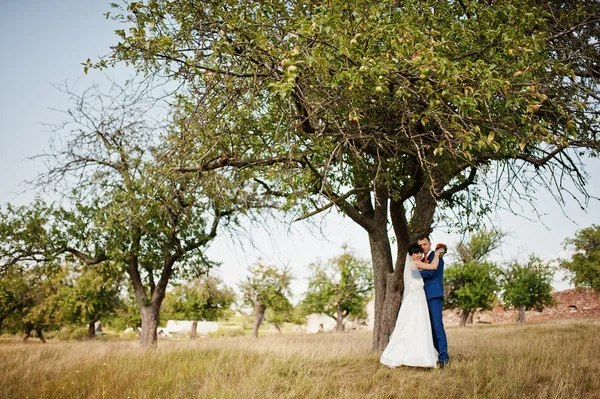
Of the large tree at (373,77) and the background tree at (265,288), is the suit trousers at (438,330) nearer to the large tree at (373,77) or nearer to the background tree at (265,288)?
the large tree at (373,77)

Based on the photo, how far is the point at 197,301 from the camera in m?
39.0

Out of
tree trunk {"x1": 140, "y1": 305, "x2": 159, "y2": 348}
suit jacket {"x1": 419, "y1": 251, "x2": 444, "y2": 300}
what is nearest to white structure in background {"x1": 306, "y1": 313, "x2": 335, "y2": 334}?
tree trunk {"x1": 140, "y1": 305, "x2": 159, "y2": 348}

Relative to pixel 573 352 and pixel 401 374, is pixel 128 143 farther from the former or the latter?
pixel 573 352

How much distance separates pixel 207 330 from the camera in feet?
180

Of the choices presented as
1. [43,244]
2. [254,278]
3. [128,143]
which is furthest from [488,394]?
[254,278]

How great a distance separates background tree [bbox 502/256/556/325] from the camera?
106ft

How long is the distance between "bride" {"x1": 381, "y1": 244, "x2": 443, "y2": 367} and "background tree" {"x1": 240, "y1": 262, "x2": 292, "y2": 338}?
30.8 metres

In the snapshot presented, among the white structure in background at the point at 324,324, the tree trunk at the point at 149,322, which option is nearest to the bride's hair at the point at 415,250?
the tree trunk at the point at 149,322

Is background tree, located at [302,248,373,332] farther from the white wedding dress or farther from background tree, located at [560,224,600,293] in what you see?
the white wedding dress

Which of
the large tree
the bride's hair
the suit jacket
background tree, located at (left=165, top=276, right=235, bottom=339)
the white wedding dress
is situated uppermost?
the large tree

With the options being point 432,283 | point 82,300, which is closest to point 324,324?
point 82,300

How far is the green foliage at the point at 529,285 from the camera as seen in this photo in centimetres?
3238

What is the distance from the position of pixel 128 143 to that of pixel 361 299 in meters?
31.4

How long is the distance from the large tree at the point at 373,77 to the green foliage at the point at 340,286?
30899 millimetres
